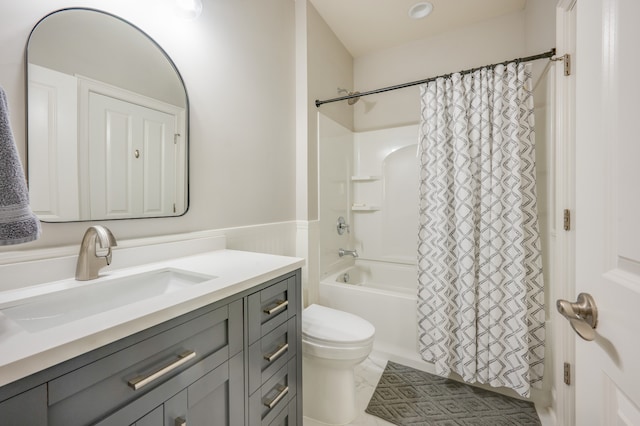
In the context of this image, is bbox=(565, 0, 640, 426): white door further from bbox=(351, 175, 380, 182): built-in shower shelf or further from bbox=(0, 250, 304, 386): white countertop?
bbox=(351, 175, 380, 182): built-in shower shelf

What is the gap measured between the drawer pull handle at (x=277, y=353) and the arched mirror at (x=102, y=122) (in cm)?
73

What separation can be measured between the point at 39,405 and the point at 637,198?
3.49 feet

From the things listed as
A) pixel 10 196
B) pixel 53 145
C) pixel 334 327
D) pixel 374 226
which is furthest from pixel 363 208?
pixel 10 196

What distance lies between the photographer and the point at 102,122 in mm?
983

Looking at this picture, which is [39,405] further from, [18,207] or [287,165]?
[287,165]

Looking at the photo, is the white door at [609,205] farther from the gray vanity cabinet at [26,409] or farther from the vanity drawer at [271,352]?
the gray vanity cabinet at [26,409]

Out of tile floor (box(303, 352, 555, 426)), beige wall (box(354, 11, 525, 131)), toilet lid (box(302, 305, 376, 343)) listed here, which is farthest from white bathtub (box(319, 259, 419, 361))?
beige wall (box(354, 11, 525, 131))

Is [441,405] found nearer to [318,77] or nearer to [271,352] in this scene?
[271,352]

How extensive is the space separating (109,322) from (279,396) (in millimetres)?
729

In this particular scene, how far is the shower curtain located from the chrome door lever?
1.11m

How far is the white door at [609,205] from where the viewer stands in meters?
0.46

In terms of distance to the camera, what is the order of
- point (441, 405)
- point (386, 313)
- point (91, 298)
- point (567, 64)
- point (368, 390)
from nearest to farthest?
1. point (91, 298)
2. point (567, 64)
3. point (441, 405)
4. point (368, 390)
5. point (386, 313)

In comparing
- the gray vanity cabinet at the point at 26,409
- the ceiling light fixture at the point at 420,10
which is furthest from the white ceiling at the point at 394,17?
the gray vanity cabinet at the point at 26,409

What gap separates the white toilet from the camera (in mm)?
1390
